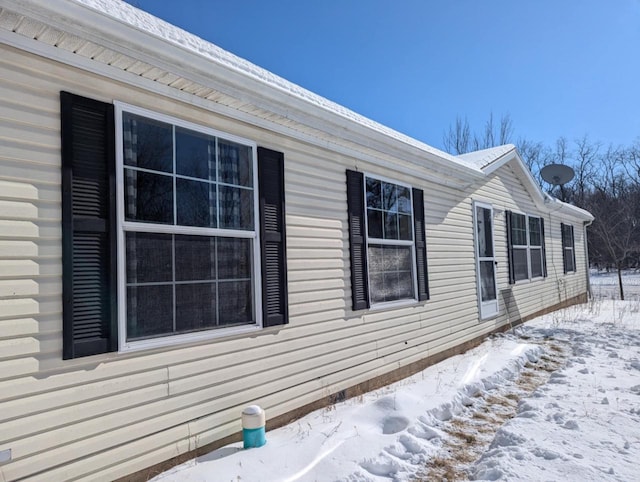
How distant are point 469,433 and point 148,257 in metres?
2.91

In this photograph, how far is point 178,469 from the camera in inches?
110

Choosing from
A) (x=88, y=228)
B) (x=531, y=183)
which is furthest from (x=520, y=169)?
(x=88, y=228)

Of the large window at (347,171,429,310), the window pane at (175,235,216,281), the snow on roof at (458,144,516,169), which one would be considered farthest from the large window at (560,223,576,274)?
the window pane at (175,235,216,281)

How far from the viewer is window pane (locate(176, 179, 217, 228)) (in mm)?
3027

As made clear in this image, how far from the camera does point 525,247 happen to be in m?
9.40

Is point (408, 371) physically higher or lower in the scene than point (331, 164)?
lower

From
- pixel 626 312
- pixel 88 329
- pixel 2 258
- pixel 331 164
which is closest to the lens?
pixel 2 258

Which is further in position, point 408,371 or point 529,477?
point 408,371

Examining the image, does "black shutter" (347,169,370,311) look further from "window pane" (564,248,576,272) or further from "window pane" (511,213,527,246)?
"window pane" (564,248,576,272)

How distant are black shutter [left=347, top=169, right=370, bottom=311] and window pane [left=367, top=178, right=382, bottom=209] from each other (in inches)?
8.8

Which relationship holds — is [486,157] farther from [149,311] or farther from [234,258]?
[149,311]

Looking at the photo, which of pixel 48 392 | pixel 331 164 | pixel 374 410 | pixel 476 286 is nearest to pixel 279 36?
pixel 331 164

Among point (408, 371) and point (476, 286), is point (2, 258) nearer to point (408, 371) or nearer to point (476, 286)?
point (408, 371)

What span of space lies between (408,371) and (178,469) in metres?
3.24
